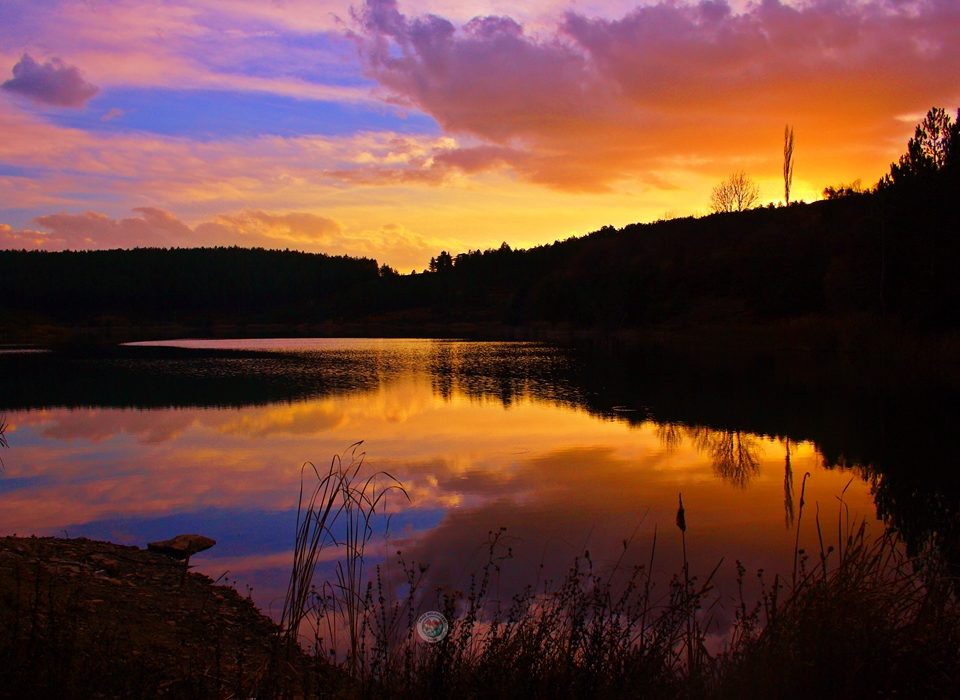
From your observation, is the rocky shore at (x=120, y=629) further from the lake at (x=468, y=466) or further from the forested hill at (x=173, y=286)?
the forested hill at (x=173, y=286)

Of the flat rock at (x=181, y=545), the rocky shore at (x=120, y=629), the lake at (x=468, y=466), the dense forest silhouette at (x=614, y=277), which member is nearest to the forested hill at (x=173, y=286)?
the dense forest silhouette at (x=614, y=277)

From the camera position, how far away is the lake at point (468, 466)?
919 cm

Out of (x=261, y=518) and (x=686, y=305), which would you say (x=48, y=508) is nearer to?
(x=261, y=518)

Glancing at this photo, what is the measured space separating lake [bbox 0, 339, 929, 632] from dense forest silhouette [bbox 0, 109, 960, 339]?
349 inches

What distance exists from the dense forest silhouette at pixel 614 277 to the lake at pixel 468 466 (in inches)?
349

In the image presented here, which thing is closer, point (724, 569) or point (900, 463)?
point (724, 569)

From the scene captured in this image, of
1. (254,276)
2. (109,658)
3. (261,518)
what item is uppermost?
(254,276)

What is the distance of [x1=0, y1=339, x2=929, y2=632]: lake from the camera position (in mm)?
9188

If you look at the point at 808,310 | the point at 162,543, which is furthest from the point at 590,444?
the point at 808,310

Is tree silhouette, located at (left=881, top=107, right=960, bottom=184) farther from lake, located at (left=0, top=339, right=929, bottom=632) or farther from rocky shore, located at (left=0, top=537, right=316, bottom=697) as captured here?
rocky shore, located at (left=0, top=537, right=316, bottom=697)

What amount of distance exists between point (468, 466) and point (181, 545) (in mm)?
6253

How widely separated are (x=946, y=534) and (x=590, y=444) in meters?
8.15

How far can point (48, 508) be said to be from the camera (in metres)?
11.5

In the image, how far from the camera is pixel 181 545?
9.19 metres
